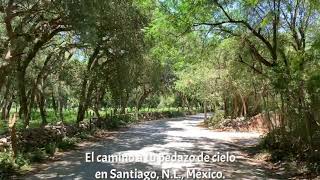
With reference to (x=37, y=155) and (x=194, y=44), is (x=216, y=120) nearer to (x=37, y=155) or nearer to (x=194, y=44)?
(x=194, y=44)

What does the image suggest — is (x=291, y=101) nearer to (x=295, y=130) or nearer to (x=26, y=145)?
(x=295, y=130)

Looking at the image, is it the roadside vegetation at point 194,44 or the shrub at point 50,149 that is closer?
the roadside vegetation at point 194,44

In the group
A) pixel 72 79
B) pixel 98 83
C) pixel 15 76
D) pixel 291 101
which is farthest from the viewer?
pixel 98 83

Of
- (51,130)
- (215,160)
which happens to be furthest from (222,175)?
(51,130)

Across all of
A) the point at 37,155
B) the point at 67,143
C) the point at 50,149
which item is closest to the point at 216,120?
the point at 67,143

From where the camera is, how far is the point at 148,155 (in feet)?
51.0

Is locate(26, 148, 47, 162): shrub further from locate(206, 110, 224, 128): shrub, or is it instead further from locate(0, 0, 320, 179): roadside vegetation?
A: locate(206, 110, 224, 128): shrub

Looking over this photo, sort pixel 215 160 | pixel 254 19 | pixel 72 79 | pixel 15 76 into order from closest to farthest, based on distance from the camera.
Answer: pixel 215 160 → pixel 254 19 → pixel 15 76 → pixel 72 79

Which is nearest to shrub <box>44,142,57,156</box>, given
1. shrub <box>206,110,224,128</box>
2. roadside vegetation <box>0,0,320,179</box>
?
roadside vegetation <box>0,0,320,179</box>

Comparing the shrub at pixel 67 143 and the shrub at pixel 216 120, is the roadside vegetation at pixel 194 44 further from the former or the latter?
the shrub at pixel 216 120

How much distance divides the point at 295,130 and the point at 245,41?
4.38 metres

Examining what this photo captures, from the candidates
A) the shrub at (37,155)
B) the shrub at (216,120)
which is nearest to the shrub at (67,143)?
the shrub at (37,155)

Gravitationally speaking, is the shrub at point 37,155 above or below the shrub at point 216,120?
below

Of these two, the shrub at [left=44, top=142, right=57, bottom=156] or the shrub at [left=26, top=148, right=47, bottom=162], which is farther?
the shrub at [left=44, top=142, right=57, bottom=156]
